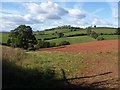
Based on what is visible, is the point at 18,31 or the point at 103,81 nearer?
the point at 103,81

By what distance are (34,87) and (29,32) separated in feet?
56.1

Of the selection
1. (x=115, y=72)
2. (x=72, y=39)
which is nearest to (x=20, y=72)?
(x=115, y=72)

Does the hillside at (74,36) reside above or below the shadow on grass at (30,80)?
above

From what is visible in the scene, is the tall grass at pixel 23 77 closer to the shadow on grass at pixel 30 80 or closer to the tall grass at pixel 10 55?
the shadow on grass at pixel 30 80

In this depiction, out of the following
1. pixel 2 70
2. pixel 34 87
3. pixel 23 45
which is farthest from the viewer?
pixel 23 45

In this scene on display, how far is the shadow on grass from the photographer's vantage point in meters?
7.74

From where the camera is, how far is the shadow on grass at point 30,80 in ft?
25.4

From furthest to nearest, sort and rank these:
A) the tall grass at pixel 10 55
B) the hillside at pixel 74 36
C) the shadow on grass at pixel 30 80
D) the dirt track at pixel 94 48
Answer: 1. the hillside at pixel 74 36
2. the dirt track at pixel 94 48
3. the tall grass at pixel 10 55
4. the shadow on grass at pixel 30 80

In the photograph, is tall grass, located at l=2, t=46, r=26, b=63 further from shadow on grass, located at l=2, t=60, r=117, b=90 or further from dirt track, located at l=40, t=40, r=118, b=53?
dirt track, located at l=40, t=40, r=118, b=53

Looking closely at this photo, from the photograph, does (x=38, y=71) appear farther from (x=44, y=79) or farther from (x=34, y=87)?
(x=34, y=87)

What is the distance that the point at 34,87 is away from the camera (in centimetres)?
759

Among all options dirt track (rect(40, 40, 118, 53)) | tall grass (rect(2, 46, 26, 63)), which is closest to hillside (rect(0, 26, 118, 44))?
dirt track (rect(40, 40, 118, 53))

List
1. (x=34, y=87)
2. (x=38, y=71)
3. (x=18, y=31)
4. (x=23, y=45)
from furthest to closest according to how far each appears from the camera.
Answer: (x=23, y=45) → (x=18, y=31) → (x=38, y=71) → (x=34, y=87)

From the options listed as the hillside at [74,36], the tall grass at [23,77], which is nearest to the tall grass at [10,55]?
the tall grass at [23,77]
